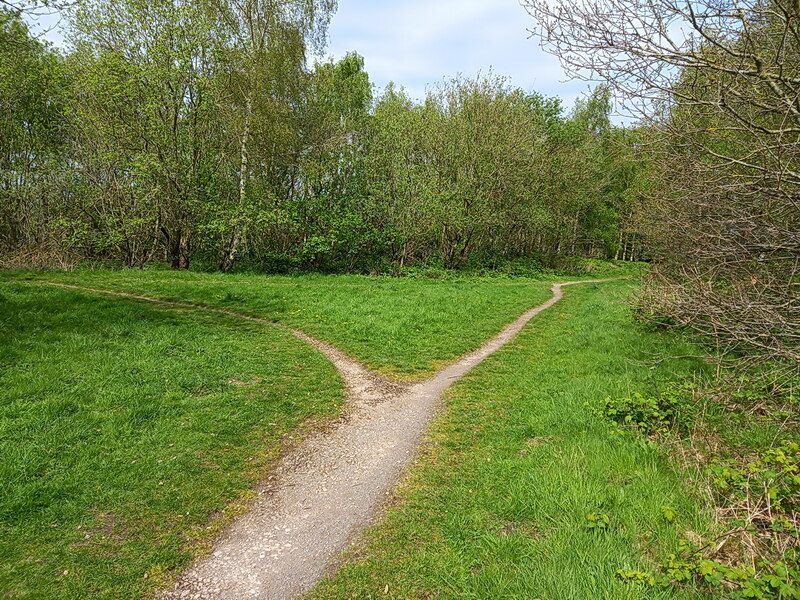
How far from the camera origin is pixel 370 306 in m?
14.9

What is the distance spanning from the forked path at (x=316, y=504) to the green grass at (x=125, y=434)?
0.35 metres

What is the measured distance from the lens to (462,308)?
15.9 meters

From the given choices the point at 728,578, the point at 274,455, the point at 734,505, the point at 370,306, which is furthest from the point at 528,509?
the point at 370,306

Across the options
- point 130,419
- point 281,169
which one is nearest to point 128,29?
point 281,169

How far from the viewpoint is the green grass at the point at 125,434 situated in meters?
3.81

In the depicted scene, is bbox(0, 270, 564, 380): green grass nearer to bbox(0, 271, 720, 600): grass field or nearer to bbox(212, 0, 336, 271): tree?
bbox(0, 271, 720, 600): grass field

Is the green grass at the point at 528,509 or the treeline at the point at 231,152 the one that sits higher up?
the treeline at the point at 231,152

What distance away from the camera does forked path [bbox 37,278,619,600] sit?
3650 mm

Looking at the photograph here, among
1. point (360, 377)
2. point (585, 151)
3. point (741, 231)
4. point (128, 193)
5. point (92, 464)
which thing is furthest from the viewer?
point (585, 151)

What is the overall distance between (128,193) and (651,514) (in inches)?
1063

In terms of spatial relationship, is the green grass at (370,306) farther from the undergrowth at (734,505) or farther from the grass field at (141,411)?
the undergrowth at (734,505)

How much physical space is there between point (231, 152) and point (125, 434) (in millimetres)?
22526

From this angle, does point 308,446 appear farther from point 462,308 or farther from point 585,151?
point 585,151

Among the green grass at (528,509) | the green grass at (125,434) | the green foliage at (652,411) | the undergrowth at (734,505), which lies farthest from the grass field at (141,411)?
the undergrowth at (734,505)
